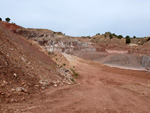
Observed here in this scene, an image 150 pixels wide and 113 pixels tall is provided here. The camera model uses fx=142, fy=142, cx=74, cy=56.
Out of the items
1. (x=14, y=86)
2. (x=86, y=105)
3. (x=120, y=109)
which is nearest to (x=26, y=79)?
(x=14, y=86)

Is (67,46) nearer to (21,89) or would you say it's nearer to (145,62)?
(145,62)

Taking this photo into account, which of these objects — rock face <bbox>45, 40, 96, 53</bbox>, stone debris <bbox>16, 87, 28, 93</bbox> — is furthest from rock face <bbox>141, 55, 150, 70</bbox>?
stone debris <bbox>16, 87, 28, 93</bbox>

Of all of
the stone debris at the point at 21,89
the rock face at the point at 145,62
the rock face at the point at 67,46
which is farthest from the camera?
the rock face at the point at 67,46

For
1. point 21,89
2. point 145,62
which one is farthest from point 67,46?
point 21,89

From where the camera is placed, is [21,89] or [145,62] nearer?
[21,89]

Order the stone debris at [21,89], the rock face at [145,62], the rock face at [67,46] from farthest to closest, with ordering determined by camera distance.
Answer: the rock face at [67,46]
the rock face at [145,62]
the stone debris at [21,89]

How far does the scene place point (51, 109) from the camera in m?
4.22

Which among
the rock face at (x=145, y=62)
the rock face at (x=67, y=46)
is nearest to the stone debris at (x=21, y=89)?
the rock face at (x=145, y=62)

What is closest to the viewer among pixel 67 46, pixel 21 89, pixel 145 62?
pixel 21 89

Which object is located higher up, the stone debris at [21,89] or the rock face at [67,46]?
the rock face at [67,46]

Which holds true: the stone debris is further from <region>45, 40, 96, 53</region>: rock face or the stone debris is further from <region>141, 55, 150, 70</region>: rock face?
<region>45, 40, 96, 53</region>: rock face

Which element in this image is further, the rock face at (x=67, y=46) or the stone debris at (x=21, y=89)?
the rock face at (x=67, y=46)

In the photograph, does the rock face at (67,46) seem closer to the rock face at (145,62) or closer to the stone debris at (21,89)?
the rock face at (145,62)

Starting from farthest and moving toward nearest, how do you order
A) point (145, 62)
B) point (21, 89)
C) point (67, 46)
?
point (67, 46) < point (145, 62) < point (21, 89)
